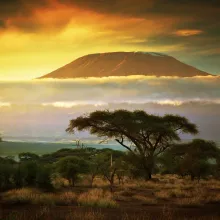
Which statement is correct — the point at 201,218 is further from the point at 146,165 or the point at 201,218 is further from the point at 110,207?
the point at 146,165

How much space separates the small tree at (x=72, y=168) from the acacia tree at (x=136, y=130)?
2.30 m

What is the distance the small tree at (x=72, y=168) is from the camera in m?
31.5

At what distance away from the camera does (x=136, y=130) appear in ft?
107

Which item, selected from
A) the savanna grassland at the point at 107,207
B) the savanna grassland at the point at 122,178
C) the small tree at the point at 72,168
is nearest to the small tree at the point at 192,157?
the savanna grassland at the point at 122,178

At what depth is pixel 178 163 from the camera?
129 ft

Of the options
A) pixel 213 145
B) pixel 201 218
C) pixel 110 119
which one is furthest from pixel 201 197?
pixel 213 145

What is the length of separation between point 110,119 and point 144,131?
262 cm

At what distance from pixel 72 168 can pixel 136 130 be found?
5137 mm

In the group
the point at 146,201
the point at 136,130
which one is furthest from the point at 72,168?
the point at 146,201

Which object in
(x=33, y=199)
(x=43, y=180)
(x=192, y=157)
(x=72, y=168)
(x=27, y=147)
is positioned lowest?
(x=33, y=199)

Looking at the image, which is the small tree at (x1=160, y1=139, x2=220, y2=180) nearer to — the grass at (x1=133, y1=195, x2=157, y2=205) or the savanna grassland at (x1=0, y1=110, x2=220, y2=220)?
the savanna grassland at (x1=0, y1=110, x2=220, y2=220)

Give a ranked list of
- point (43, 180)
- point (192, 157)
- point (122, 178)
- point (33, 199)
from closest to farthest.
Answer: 1. point (33, 199)
2. point (43, 180)
3. point (122, 178)
4. point (192, 157)

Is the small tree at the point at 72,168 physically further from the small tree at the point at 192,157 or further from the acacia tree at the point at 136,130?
the small tree at the point at 192,157

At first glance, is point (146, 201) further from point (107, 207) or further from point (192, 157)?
point (192, 157)
